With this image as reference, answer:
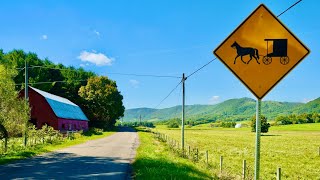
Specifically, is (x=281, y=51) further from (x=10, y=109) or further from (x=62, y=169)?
(x=10, y=109)

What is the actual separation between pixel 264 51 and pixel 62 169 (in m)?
12.6

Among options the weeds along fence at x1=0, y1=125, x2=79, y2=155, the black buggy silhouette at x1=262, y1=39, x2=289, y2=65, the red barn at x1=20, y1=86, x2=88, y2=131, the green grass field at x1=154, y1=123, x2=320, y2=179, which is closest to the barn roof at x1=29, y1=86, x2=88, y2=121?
the red barn at x1=20, y1=86, x2=88, y2=131

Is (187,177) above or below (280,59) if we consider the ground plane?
below

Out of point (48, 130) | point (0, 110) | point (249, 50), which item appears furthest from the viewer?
point (48, 130)

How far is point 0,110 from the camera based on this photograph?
22.3m

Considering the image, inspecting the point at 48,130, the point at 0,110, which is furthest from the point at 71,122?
the point at 0,110

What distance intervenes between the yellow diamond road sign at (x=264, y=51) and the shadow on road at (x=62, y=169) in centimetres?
971

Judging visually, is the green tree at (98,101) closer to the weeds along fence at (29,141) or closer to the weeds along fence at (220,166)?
the weeds along fence at (29,141)

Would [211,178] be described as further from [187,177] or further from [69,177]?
[69,177]

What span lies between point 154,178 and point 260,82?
8390 millimetres

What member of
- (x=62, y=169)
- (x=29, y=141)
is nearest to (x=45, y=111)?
(x=29, y=141)

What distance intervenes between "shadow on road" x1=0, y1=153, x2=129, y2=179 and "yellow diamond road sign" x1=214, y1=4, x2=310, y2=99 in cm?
971

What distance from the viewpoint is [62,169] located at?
1575 centimetres

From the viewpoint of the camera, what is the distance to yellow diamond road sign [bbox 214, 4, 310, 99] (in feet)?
17.0
